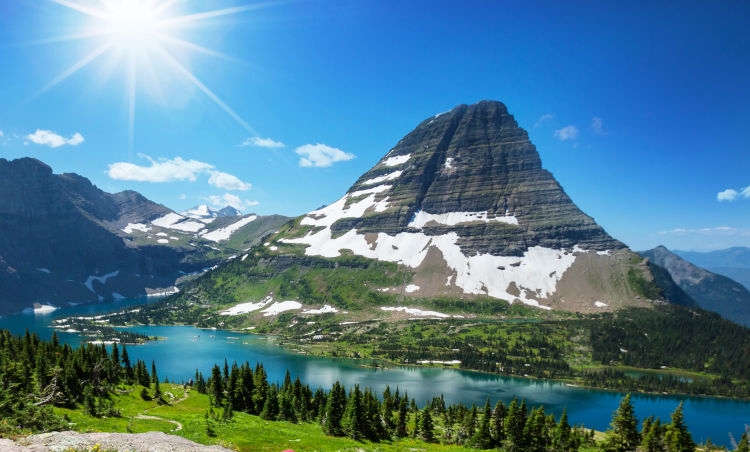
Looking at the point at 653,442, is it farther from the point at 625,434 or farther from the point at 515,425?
the point at 515,425

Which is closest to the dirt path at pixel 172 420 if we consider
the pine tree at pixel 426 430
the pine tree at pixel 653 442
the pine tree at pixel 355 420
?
the pine tree at pixel 355 420

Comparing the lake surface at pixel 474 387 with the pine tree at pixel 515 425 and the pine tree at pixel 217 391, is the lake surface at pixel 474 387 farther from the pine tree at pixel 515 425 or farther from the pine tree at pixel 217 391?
the pine tree at pixel 217 391

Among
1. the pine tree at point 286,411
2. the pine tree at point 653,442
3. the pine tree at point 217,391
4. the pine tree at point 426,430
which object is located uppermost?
the pine tree at point 217,391

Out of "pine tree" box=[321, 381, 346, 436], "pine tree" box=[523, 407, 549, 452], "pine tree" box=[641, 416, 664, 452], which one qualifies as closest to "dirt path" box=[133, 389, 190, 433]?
"pine tree" box=[321, 381, 346, 436]

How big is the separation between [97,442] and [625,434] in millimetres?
68940

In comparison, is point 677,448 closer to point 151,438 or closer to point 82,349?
point 151,438

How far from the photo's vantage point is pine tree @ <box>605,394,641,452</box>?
5809cm

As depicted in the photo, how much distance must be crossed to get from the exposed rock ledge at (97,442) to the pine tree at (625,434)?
198 ft

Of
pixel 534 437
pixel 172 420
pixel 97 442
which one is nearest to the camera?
pixel 97 442

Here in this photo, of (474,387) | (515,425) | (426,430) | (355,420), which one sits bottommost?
(474,387)

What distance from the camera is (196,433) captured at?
40.0 meters

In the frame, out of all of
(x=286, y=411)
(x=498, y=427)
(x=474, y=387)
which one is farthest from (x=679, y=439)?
(x=474, y=387)

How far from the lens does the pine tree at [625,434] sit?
5809 cm

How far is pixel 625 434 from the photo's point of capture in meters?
58.2
